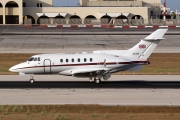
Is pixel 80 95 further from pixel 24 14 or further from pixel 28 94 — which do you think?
pixel 24 14

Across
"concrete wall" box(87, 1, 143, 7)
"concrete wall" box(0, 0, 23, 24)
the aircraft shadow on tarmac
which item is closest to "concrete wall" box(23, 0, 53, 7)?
"concrete wall" box(0, 0, 23, 24)

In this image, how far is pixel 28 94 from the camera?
37.8 meters

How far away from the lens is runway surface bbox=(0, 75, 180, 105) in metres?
35.1

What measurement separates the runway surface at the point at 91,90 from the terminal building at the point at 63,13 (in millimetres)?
98683

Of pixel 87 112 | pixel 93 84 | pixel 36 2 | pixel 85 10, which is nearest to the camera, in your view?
pixel 87 112

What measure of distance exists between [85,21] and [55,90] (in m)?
112

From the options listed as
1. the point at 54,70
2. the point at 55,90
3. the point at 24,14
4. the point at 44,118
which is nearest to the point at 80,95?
the point at 55,90

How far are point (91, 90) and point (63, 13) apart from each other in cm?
11267

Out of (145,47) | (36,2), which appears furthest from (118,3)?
(145,47)

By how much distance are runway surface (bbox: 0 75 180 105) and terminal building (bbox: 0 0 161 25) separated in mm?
98683

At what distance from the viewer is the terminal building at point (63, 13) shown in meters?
147

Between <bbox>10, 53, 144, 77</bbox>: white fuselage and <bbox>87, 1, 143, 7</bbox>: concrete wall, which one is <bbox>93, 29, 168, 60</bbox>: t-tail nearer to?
<bbox>10, 53, 144, 77</bbox>: white fuselage

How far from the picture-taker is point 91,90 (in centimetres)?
4000

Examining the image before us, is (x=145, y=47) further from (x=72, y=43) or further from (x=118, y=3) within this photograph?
(x=118, y=3)
